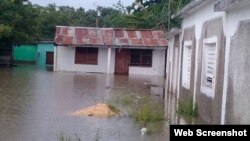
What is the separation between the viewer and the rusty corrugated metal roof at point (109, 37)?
37719 millimetres

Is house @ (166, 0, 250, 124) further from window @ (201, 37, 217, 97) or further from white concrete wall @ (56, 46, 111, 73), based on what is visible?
white concrete wall @ (56, 46, 111, 73)

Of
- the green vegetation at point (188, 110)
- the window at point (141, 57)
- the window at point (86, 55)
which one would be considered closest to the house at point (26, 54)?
the window at point (86, 55)

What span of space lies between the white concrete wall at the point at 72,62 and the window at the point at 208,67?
24.4 meters

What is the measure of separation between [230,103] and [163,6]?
32.5 meters

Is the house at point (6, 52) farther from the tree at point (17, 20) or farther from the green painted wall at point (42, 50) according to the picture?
the green painted wall at point (42, 50)

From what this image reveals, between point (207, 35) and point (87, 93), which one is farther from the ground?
point (207, 35)

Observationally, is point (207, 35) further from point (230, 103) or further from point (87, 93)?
point (87, 93)

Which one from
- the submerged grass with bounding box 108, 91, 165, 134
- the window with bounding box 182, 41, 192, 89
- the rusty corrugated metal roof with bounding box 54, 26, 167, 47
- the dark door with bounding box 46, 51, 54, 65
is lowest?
the submerged grass with bounding box 108, 91, 165, 134

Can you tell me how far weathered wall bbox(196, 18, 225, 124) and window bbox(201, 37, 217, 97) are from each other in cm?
16

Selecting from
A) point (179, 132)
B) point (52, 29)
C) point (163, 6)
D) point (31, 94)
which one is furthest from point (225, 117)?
point (52, 29)

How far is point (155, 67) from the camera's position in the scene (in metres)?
39.2

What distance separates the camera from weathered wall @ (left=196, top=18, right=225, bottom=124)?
477 inches

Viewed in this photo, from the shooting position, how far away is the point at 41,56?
172ft

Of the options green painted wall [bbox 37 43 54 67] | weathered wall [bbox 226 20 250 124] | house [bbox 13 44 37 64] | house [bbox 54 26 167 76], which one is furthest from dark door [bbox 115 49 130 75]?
weathered wall [bbox 226 20 250 124]
